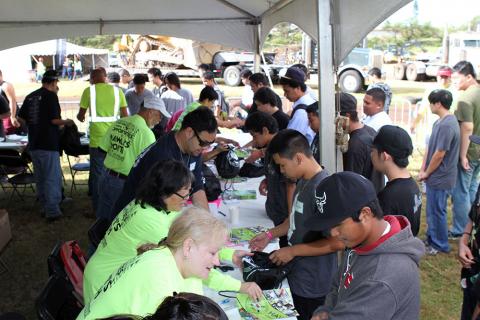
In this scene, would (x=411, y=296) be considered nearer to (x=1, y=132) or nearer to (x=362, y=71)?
(x=1, y=132)

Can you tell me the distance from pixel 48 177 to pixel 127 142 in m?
1.99

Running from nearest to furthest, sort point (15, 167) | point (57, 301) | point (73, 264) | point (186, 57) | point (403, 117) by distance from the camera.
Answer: point (57, 301) < point (73, 264) < point (15, 167) < point (403, 117) < point (186, 57)

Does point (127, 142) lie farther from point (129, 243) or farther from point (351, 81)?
point (351, 81)

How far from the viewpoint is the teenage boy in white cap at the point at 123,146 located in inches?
158

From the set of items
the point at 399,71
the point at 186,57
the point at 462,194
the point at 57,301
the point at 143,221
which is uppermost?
the point at 186,57

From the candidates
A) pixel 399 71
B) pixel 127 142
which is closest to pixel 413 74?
pixel 399 71

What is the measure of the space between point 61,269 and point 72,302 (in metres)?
0.21

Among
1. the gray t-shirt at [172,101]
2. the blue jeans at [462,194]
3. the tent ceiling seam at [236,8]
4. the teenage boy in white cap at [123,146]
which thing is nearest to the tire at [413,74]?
the tent ceiling seam at [236,8]

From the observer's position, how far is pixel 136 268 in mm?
1548

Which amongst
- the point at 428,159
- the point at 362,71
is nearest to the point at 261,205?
the point at 428,159

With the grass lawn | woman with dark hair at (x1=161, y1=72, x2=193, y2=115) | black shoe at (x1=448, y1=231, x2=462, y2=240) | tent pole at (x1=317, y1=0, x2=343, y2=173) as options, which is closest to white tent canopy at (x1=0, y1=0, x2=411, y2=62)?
woman with dark hair at (x1=161, y1=72, x2=193, y2=115)

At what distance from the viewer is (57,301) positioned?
2188 millimetres

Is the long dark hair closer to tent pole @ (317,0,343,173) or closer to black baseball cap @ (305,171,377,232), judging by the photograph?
black baseball cap @ (305,171,377,232)

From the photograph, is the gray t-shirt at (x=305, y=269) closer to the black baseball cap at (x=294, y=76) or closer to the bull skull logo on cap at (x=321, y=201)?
the bull skull logo on cap at (x=321, y=201)
